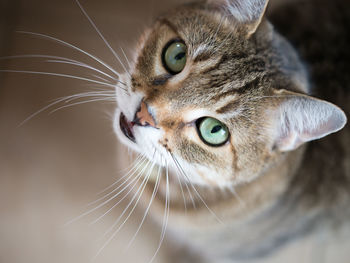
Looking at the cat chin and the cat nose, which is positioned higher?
the cat nose

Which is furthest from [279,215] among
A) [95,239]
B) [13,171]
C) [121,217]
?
[13,171]

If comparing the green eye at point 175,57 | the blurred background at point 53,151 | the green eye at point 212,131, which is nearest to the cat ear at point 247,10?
the green eye at point 175,57

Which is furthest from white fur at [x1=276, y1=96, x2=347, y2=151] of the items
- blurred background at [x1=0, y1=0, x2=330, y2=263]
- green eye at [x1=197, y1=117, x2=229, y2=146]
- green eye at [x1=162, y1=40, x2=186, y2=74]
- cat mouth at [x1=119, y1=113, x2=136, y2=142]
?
blurred background at [x1=0, y1=0, x2=330, y2=263]

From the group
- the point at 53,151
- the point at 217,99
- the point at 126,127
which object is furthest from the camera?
the point at 53,151

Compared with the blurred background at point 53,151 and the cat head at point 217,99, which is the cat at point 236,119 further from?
the blurred background at point 53,151

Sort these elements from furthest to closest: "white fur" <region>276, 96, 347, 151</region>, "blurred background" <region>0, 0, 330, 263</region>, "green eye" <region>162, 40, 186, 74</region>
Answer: "blurred background" <region>0, 0, 330, 263</region> → "green eye" <region>162, 40, 186, 74</region> → "white fur" <region>276, 96, 347, 151</region>

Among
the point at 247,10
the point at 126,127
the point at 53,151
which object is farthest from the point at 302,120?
the point at 53,151

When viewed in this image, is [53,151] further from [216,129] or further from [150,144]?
[216,129]

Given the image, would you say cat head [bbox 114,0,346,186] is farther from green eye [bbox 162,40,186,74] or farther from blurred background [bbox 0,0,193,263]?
blurred background [bbox 0,0,193,263]
